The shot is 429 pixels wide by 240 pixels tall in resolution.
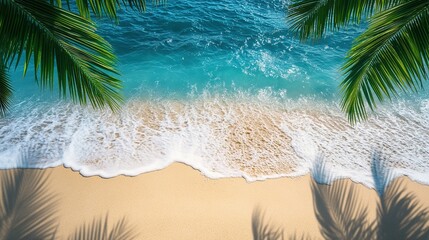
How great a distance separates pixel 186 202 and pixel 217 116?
3.09m

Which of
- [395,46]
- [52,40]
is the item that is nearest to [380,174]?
A: [395,46]

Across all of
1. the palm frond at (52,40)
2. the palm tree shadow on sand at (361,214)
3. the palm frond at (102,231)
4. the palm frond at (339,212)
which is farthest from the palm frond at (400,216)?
the palm frond at (52,40)

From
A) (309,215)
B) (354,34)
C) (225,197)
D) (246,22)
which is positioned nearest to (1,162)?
(225,197)

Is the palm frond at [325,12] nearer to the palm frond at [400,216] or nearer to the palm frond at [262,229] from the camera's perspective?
the palm frond at [262,229]

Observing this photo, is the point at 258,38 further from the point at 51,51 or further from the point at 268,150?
the point at 51,51

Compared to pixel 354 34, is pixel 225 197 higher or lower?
lower

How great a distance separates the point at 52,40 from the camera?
2676 mm

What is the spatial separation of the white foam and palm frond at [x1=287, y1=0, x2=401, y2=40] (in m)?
3.41

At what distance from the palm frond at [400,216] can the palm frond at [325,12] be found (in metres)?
3.79

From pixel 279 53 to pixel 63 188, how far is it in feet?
28.5

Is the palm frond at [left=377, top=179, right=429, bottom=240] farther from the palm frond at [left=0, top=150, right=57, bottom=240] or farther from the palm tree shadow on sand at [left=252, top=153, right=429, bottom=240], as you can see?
the palm frond at [left=0, top=150, right=57, bottom=240]

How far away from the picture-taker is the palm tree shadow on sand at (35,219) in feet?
16.0

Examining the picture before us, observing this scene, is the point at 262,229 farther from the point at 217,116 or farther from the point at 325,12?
the point at 325,12

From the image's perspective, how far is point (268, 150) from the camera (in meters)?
6.96
